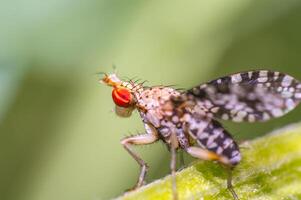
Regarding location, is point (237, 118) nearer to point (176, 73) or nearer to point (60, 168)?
point (176, 73)

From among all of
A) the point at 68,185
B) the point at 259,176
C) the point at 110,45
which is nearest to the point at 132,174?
the point at 68,185

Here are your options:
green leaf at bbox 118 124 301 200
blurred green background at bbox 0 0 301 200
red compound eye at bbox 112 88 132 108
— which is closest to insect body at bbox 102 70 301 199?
red compound eye at bbox 112 88 132 108

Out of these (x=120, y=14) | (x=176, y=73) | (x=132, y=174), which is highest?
(x=120, y=14)

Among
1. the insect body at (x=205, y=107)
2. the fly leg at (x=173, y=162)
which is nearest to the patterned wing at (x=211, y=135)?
the insect body at (x=205, y=107)

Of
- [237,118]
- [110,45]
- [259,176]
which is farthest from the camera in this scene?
[110,45]

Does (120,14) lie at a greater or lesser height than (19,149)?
greater

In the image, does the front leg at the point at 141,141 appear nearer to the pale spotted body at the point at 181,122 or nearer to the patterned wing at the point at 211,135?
the pale spotted body at the point at 181,122
